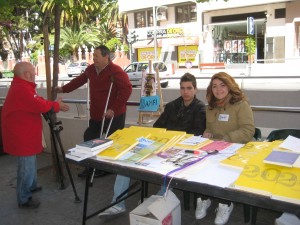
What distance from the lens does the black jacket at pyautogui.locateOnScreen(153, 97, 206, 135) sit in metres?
3.60

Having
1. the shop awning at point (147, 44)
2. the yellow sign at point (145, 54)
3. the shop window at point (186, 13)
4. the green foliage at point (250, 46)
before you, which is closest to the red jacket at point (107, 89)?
the green foliage at point (250, 46)

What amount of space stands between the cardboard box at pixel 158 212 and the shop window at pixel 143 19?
107 ft

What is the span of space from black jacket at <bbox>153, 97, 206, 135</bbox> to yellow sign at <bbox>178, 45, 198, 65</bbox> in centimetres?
2797

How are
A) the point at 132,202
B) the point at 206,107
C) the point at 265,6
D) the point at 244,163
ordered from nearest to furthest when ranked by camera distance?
the point at 244,163
the point at 206,107
the point at 132,202
the point at 265,6

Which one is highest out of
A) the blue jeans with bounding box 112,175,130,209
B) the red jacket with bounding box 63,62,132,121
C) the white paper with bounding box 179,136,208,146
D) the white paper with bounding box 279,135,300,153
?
the red jacket with bounding box 63,62,132,121

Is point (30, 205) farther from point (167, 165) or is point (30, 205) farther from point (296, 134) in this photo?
point (296, 134)

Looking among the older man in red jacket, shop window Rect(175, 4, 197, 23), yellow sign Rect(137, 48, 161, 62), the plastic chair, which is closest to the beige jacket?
the plastic chair

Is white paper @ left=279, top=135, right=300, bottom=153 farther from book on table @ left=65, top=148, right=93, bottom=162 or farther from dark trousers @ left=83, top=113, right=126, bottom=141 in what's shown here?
dark trousers @ left=83, top=113, right=126, bottom=141

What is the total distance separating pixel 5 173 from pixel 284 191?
4650 millimetres

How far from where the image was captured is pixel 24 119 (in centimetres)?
369

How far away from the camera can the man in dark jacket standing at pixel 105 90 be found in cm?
423

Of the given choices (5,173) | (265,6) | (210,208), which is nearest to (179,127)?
(210,208)

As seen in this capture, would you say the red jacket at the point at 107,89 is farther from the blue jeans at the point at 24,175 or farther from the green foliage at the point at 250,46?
the green foliage at the point at 250,46

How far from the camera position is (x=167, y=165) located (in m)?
Result: 2.26
